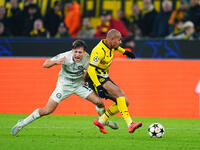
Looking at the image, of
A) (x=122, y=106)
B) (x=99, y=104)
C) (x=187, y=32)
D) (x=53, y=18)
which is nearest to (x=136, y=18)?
(x=187, y=32)

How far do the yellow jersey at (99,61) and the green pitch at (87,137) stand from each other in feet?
3.46

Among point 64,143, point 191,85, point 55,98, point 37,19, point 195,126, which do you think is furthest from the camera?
point 37,19

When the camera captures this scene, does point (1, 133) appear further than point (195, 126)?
No

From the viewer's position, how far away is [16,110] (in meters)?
14.0

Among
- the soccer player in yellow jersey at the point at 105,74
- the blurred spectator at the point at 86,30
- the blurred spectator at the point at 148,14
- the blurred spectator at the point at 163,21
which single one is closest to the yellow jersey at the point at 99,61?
the soccer player in yellow jersey at the point at 105,74

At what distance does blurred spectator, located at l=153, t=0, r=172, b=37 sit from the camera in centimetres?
1691

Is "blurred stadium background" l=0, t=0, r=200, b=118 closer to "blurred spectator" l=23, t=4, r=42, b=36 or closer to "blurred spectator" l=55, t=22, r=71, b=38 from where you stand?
"blurred spectator" l=55, t=22, r=71, b=38

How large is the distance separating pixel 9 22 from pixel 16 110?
499 centimetres

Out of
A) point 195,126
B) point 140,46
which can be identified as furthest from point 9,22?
point 195,126

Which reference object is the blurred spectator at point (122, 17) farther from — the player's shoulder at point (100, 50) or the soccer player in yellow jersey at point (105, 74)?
the player's shoulder at point (100, 50)

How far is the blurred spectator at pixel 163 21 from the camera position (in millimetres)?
16906

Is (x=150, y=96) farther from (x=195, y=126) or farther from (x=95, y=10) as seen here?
(x=95, y=10)

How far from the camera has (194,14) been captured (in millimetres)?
16516

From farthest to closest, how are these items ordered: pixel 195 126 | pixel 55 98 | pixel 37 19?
pixel 37 19, pixel 195 126, pixel 55 98
